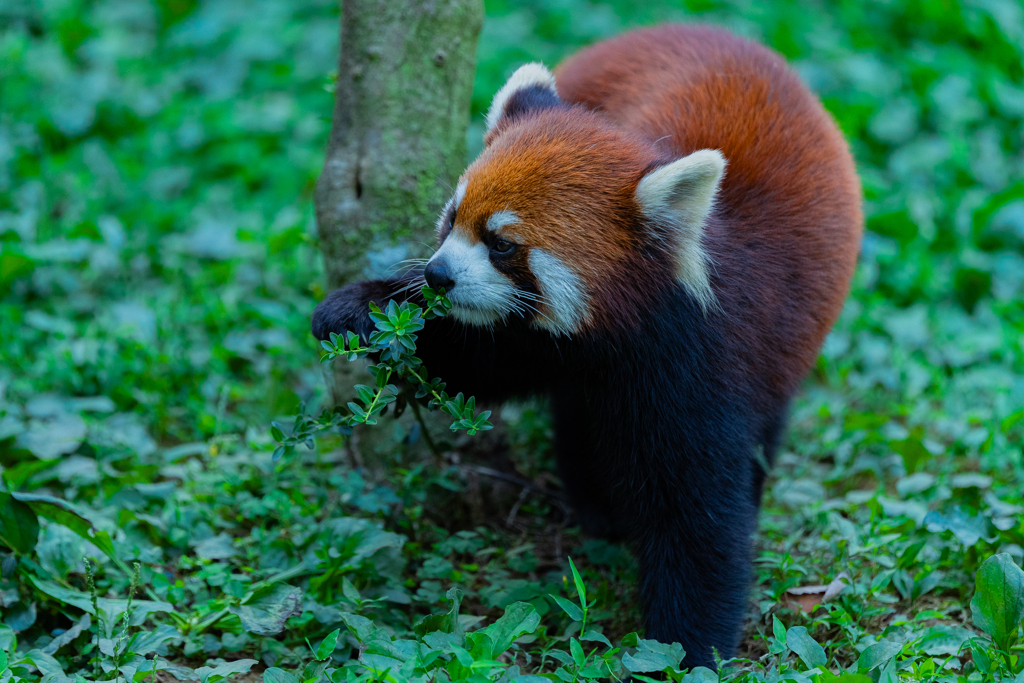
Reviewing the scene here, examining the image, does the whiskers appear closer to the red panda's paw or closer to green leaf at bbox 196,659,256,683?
the red panda's paw

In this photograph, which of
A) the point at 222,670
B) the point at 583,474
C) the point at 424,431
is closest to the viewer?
the point at 222,670

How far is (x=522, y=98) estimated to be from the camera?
3166 millimetres

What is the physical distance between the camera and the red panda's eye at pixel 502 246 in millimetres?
2723

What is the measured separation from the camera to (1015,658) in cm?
271

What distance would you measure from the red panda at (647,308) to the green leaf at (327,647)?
3.02ft

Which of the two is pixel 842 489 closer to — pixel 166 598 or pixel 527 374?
pixel 527 374

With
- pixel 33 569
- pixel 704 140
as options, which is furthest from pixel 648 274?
pixel 33 569

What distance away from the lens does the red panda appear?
2725 millimetres

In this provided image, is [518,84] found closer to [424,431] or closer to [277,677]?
[424,431]

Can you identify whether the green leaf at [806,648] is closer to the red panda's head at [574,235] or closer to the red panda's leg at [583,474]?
the red panda's leg at [583,474]

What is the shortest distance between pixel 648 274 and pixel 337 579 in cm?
149

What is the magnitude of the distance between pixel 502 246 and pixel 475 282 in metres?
0.14

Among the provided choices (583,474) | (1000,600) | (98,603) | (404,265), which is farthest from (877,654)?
(98,603)

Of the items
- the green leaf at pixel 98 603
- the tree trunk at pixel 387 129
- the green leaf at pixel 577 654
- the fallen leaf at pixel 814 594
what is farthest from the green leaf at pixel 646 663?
the tree trunk at pixel 387 129
